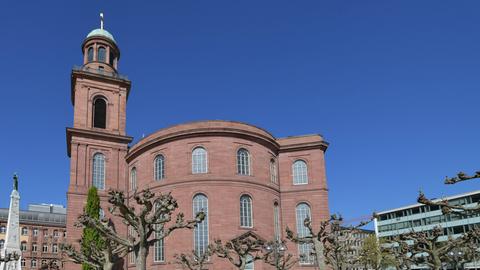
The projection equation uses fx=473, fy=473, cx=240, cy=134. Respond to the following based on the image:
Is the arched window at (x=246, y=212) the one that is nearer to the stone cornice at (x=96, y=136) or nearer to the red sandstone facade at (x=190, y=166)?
the red sandstone facade at (x=190, y=166)

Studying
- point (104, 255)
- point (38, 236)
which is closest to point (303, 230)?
point (104, 255)

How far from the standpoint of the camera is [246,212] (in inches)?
1491

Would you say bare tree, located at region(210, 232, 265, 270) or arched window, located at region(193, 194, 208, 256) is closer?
bare tree, located at region(210, 232, 265, 270)

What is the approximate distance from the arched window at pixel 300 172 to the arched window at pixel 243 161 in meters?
5.64

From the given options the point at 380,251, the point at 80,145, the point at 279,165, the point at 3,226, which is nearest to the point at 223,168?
the point at 279,165

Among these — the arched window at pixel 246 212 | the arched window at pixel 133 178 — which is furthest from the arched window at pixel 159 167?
the arched window at pixel 246 212

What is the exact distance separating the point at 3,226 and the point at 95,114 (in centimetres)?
4523

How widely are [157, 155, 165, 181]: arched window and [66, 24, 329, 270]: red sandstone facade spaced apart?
0.24m

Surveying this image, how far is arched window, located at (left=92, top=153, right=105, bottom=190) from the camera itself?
141 feet

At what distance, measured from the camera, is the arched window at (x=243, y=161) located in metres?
39.0

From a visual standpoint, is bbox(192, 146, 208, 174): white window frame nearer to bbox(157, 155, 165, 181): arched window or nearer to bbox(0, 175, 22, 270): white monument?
bbox(157, 155, 165, 181): arched window

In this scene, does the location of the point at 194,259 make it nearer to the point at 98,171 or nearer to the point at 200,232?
the point at 200,232

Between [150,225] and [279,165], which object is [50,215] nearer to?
[279,165]

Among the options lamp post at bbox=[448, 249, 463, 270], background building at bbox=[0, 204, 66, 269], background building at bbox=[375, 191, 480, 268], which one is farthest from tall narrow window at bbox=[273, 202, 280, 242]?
background building at bbox=[0, 204, 66, 269]
